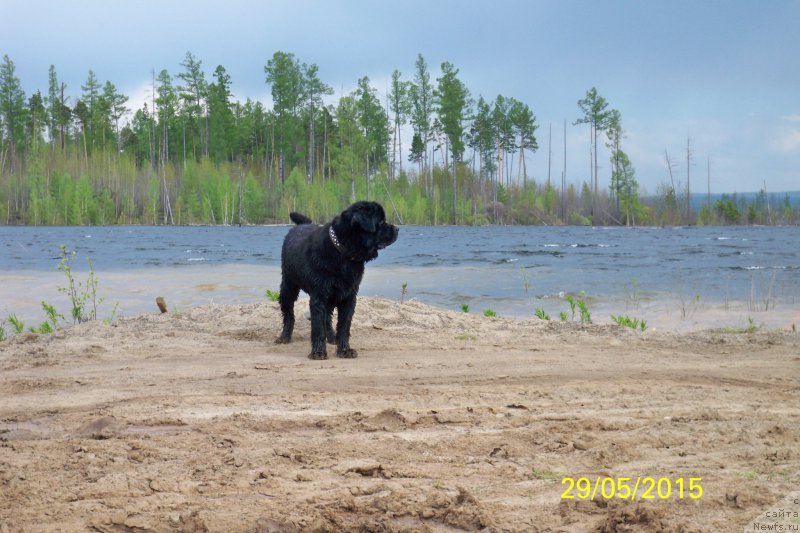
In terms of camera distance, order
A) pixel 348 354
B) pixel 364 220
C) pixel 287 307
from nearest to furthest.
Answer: pixel 364 220 → pixel 348 354 → pixel 287 307

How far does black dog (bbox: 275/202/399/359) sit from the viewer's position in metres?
7.24

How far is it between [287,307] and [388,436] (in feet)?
15.1

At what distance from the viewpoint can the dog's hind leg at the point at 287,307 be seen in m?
8.45

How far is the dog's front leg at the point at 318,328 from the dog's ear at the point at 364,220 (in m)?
0.97

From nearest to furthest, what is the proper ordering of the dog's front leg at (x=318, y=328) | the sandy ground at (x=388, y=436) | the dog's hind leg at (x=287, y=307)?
the sandy ground at (x=388, y=436) < the dog's front leg at (x=318, y=328) < the dog's hind leg at (x=287, y=307)

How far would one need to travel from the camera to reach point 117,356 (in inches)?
289

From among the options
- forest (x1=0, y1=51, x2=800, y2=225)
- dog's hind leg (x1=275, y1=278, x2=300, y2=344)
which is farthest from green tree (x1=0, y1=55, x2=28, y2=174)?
dog's hind leg (x1=275, y1=278, x2=300, y2=344)

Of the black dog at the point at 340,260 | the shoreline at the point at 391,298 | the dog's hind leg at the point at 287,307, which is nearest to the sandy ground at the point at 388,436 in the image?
the black dog at the point at 340,260

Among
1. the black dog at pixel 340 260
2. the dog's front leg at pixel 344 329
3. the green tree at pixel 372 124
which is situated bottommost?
the dog's front leg at pixel 344 329

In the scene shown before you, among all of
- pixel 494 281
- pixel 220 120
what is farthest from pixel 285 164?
pixel 494 281

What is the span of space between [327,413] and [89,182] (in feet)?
242

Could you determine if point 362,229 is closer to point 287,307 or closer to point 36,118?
point 287,307

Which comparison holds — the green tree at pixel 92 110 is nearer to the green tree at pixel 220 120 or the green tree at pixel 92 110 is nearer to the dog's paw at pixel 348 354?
the green tree at pixel 220 120

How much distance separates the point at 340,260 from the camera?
24.1 feet
